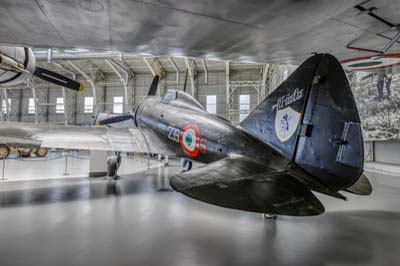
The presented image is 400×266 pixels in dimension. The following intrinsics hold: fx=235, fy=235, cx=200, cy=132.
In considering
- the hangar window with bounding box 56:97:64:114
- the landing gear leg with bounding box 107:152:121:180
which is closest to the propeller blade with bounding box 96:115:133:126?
the landing gear leg with bounding box 107:152:121:180

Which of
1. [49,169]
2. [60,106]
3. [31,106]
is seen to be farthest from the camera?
[31,106]

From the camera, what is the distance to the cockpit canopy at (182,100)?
586cm

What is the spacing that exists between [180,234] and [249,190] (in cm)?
119

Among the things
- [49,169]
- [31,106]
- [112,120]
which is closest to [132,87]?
[31,106]

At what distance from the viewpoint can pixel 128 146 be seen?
593cm

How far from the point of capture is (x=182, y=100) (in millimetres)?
6262

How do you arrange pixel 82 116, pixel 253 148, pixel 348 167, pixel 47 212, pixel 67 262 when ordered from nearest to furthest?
pixel 67 262, pixel 348 167, pixel 253 148, pixel 47 212, pixel 82 116

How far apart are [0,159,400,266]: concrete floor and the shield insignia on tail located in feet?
4.07

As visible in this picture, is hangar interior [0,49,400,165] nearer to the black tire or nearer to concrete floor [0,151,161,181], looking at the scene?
concrete floor [0,151,161,181]

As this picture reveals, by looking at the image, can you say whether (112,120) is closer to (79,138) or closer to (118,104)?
(79,138)

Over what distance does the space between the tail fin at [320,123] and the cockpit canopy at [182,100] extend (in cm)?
275

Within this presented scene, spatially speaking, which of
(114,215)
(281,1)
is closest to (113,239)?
(114,215)

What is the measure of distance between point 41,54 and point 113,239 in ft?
47.0

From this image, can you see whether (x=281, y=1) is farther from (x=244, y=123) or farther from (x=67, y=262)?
(x=67, y=262)
